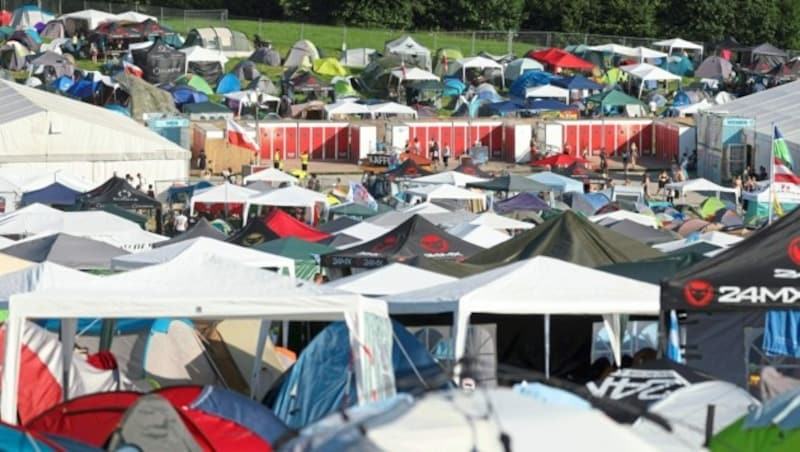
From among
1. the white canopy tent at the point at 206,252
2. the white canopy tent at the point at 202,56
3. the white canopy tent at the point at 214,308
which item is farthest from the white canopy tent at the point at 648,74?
the white canopy tent at the point at 214,308

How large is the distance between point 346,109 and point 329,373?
40.9 metres

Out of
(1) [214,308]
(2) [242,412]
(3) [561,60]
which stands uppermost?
(1) [214,308]

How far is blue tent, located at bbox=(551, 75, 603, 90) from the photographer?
59.3 metres

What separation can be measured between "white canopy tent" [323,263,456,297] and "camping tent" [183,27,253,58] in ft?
173

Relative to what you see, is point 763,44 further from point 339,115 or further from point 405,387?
point 405,387

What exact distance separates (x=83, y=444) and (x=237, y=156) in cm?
3678

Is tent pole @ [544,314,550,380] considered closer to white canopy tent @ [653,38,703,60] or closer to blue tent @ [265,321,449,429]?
blue tent @ [265,321,449,429]

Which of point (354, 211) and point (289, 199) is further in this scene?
point (289, 199)

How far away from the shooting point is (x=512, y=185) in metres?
35.3

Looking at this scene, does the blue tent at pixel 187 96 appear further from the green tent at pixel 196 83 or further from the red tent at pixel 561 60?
the red tent at pixel 561 60

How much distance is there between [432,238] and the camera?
22.2 meters

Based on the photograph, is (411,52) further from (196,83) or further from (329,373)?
(329,373)

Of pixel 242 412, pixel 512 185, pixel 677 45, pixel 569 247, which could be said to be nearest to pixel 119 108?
pixel 512 185

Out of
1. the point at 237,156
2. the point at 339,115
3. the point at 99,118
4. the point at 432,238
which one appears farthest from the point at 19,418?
the point at 339,115
